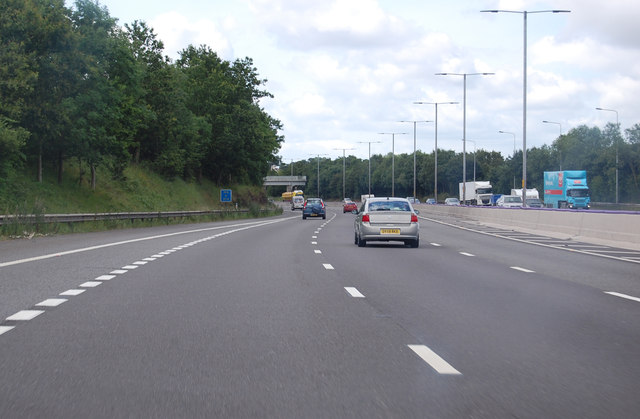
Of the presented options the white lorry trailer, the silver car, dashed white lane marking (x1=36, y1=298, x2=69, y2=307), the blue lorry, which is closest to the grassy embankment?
the silver car

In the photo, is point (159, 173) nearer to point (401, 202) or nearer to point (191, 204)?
point (191, 204)

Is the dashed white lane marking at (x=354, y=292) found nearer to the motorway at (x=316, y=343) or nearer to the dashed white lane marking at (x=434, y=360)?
the motorway at (x=316, y=343)

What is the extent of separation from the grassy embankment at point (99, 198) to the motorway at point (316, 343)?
15.6 meters

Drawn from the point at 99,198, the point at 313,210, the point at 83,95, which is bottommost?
the point at 313,210

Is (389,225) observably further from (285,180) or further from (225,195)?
(285,180)

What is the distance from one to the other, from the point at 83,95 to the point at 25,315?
122ft

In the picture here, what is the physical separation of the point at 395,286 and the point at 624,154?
97.0 meters

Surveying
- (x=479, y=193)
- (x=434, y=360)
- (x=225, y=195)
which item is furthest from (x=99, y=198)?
(x=479, y=193)

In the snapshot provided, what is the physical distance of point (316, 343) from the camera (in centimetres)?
779

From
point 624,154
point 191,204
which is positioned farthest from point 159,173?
point 624,154

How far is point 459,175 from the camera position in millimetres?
193000

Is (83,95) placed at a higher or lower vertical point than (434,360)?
higher

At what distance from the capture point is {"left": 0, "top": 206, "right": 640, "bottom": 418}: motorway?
5512mm

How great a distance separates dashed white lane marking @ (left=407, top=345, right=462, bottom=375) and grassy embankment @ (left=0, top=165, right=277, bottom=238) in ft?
72.6
